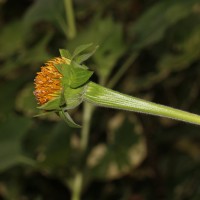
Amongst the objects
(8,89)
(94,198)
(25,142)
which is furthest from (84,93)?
(94,198)

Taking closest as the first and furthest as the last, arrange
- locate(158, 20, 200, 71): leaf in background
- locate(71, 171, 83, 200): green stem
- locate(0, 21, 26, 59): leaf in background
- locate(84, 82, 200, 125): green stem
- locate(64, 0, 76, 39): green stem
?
locate(84, 82, 200, 125): green stem → locate(71, 171, 83, 200): green stem → locate(64, 0, 76, 39): green stem → locate(158, 20, 200, 71): leaf in background → locate(0, 21, 26, 59): leaf in background

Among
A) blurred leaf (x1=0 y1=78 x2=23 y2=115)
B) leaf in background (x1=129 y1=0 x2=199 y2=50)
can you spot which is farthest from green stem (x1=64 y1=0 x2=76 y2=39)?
blurred leaf (x1=0 y1=78 x2=23 y2=115)

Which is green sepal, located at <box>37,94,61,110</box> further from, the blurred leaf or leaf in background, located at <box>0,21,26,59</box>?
leaf in background, located at <box>0,21,26,59</box>

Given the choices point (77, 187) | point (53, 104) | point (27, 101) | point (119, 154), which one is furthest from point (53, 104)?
point (119, 154)

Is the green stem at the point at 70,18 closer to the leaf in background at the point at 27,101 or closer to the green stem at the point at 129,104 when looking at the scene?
the leaf in background at the point at 27,101

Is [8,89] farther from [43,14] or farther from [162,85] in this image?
[162,85]

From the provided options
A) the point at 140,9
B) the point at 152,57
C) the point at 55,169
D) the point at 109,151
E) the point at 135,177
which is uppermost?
the point at 55,169

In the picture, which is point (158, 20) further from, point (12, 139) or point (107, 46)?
point (12, 139)
